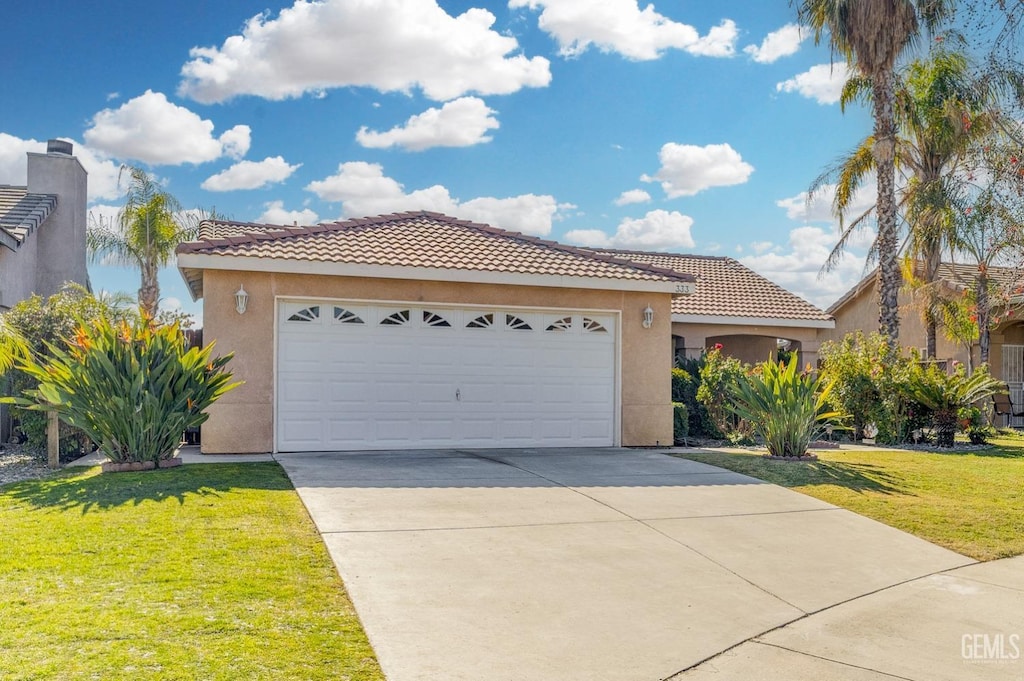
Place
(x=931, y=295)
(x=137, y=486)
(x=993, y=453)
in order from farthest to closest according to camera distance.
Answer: (x=931, y=295) → (x=993, y=453) → (x=137, y=486)

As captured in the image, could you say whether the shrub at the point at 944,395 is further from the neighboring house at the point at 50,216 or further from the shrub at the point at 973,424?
the neighboring house at the point at 50,216

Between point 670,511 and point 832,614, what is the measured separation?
2.96m

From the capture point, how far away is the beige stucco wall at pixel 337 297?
12.6 m

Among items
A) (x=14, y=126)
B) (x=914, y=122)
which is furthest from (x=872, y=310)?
(x=14, y=126)

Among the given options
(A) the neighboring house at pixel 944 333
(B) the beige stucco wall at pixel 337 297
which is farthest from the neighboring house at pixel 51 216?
(A) the neighboring house at pixel 944 333

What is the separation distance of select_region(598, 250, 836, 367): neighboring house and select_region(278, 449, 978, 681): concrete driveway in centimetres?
1123

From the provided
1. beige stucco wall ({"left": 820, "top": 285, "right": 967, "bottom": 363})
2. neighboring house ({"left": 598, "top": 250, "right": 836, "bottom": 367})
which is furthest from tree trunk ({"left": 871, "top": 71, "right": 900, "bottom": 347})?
beige stucco wall ({"left": 820, "top": 285, "right": 967, "bottom": 363})

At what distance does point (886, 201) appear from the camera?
770 inches

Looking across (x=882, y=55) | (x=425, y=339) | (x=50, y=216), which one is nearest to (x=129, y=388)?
(x=425, y=339)

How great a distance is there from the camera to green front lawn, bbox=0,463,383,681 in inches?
175

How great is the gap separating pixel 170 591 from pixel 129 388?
5.24 m

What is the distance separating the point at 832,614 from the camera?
6039 mm

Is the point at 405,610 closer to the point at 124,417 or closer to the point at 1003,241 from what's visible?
the point at 124,417

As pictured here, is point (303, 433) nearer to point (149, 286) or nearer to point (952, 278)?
point (149, 286)
